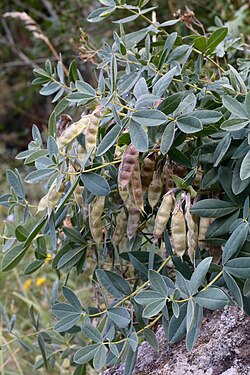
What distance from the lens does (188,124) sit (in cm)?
101

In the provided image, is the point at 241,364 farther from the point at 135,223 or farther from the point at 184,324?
the point at 135,223

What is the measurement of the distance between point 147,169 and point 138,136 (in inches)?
5.5

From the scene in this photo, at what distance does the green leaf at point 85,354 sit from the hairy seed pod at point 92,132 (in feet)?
1.18

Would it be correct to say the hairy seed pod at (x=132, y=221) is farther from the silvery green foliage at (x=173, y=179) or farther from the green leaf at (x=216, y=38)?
the green leaf at (x=216, y=38)

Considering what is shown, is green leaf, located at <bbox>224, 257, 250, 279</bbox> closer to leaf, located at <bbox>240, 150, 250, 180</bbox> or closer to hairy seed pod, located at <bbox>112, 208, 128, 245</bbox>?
leaf, located at <bbox>240, 150, 250, 180</bbox>

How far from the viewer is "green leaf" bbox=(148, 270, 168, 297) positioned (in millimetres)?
972

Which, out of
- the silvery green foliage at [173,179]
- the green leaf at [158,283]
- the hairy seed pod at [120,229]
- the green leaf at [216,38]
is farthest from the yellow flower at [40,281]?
the green leaf at [158,283]

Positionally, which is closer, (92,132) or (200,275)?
(200,275)

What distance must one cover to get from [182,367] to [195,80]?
22.1 inches

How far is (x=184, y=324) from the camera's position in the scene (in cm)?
102

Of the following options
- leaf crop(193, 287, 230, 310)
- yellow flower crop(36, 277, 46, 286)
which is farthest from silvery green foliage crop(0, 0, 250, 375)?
yellow flower crop(36, 277, 46, 286)

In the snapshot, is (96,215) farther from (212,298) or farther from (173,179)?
(212,298)

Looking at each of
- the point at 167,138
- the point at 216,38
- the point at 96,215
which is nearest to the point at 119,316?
the point at 96,215

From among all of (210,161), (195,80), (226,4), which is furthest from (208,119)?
(226,4)
